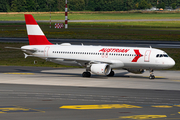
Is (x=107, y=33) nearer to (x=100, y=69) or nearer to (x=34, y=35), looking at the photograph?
(x=34, y=35)

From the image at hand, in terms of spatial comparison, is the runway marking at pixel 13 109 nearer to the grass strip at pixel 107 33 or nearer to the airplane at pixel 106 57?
the airplane at pixel 106 57

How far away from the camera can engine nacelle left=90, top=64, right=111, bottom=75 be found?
142 ft

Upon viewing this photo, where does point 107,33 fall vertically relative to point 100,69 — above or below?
above

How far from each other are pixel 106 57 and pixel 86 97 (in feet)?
50.4

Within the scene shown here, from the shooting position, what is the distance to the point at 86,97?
101ft

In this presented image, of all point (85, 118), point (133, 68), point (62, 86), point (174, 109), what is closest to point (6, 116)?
point (85, 118)

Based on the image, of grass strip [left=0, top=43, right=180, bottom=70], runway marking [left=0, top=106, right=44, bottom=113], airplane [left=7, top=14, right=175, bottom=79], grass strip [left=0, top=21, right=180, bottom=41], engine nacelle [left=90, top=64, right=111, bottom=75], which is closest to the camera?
runway marking [left=0, top=106, right=44, bottom=113]

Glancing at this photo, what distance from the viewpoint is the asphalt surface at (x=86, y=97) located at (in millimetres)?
23875

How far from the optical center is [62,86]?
38.0 meters

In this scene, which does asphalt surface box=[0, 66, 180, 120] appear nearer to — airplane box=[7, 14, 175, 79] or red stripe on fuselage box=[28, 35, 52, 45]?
airplane box=[7, 14, 175, 79]

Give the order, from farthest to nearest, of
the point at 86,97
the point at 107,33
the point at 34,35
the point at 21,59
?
the point at 107,33, the point at 21,59, the point at 34,35, the point at 86,97

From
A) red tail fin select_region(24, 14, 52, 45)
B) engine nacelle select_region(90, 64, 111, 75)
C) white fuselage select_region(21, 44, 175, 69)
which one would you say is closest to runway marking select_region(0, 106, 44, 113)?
engine nacelle select_region(90, 64, 111, 75)

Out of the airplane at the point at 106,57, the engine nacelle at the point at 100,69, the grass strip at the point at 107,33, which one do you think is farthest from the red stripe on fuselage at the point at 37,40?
the grass strip at the point at 107,33

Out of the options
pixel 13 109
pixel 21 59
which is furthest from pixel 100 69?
pixel 21 59
